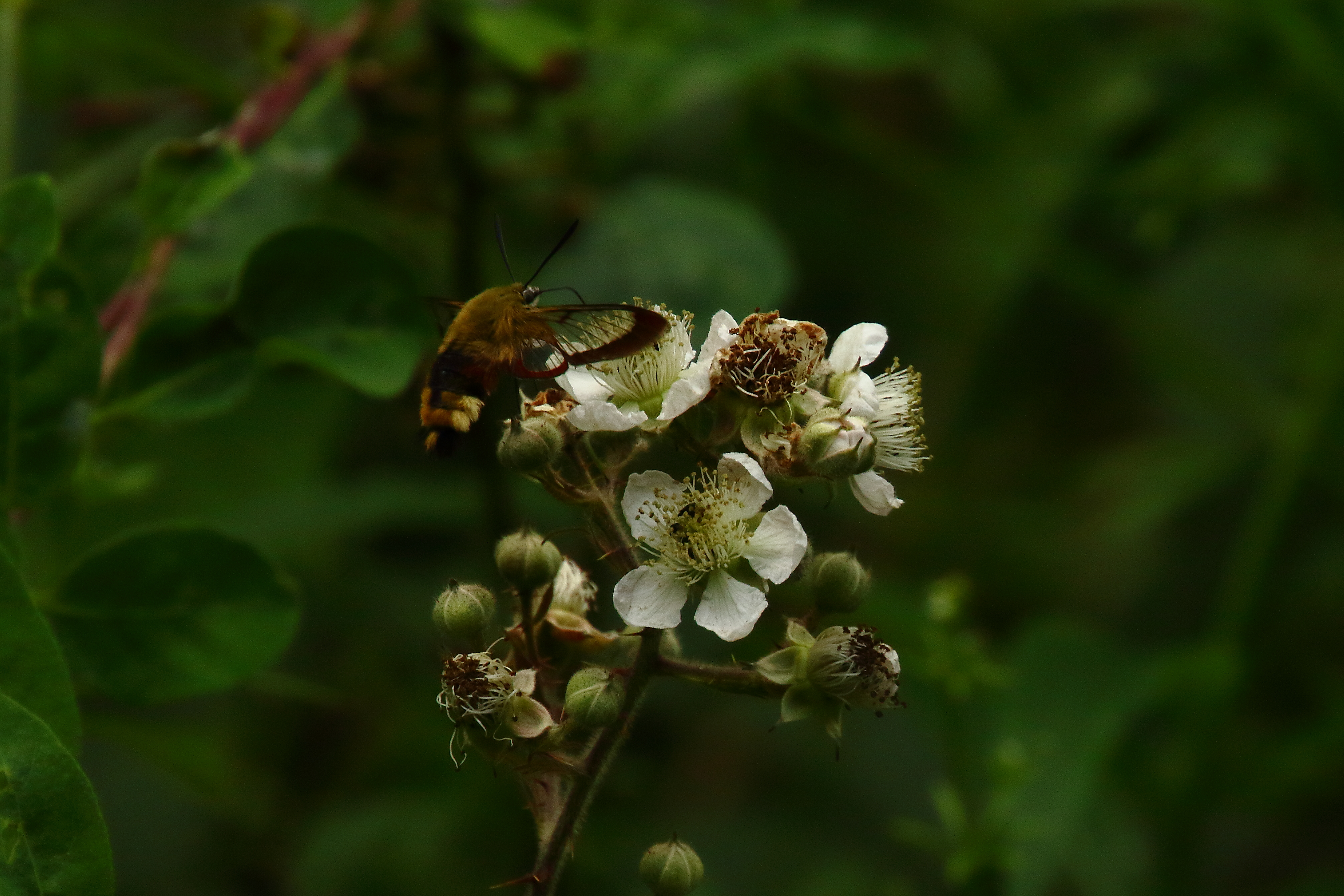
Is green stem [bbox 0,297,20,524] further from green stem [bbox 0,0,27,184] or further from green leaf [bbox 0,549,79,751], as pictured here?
green stem [bbox 0,0,27,184]

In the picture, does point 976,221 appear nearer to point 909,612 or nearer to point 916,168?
point 916,168

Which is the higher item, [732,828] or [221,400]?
[221,400]

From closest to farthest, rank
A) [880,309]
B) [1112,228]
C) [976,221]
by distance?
[1112,228] → [976,221] → [880,309]

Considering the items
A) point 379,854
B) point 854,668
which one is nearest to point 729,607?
point 854,668

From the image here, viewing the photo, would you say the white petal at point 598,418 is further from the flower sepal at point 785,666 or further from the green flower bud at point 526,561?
the flower sepal at point 785,666

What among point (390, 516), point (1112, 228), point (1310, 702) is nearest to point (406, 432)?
point (390, 516)

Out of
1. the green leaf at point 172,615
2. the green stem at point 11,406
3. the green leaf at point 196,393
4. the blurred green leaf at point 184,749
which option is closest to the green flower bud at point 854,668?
the green leaf at point 172,615

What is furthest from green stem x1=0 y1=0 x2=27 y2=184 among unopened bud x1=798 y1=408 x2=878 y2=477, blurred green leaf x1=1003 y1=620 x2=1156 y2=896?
blurred green leaf x1=1003 y1=620 x2=1156 y2=896

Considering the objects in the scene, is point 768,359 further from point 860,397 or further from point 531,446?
point 531,446
